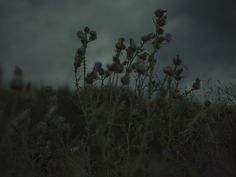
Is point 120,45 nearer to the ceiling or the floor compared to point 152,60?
nearer to the ceiling

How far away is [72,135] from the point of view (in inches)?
333

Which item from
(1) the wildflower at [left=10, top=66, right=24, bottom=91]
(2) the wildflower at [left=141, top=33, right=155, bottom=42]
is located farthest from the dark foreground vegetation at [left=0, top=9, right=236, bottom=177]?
(1) the wildflower at [left=10, top=66, right=24, bottom=91]

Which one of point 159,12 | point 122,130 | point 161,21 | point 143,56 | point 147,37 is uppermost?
point 159,12

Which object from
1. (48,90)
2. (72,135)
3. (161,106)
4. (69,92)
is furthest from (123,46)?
(69,92)

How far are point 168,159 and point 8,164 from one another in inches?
53.5

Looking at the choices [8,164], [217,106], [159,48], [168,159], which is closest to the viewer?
[8,164]

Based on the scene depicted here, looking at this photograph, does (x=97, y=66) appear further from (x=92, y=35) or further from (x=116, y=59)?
(x=116, y=59)

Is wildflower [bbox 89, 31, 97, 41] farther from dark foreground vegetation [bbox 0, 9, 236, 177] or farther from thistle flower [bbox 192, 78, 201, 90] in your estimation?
thistle flower [bbox 192, 78, 201, 90]

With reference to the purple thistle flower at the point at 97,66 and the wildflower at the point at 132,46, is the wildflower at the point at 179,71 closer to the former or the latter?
the wildflower at the point at 132,46

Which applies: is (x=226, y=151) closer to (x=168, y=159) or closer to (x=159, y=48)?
(x=168, y=159)

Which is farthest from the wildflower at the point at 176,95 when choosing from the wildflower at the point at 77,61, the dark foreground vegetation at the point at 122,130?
the wildflower at the point at 77,61

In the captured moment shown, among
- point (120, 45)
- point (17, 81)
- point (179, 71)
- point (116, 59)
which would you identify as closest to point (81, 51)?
point (120, 45)

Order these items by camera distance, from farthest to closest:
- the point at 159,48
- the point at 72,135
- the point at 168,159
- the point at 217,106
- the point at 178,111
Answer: the point at 72,135
the point at 217,106
the point at 178,111
the point at 159,48
the point at 168,159

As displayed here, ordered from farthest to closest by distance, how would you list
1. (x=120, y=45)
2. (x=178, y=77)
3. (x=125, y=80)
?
→ (x=178, y=77) → (x=120, y=45) → (x=125, y=80)
